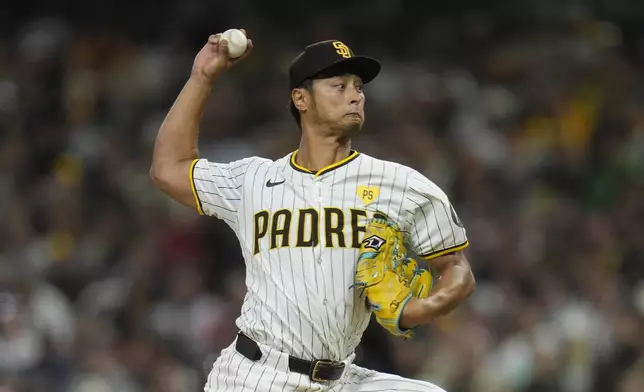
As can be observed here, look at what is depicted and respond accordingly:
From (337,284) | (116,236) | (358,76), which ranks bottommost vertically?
(116,236)

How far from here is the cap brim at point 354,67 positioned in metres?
4.54

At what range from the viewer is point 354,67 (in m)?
4.61

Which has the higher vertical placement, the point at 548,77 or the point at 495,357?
the point at 548,77

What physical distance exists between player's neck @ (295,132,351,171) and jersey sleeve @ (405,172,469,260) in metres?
0.34

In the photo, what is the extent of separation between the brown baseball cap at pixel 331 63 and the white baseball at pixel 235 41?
236 mm

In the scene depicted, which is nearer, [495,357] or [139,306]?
[495,357]

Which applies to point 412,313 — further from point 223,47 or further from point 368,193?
point 223,47

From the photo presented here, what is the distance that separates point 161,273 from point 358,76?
4675 millimetres

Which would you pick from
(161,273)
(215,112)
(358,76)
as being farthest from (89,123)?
(358,76)

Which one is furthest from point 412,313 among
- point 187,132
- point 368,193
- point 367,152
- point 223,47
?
point 367,152

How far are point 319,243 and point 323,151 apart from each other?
1.32 ft

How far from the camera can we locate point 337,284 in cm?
439

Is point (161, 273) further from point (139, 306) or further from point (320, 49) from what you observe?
point (320, 49)

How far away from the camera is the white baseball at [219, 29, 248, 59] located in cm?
471
